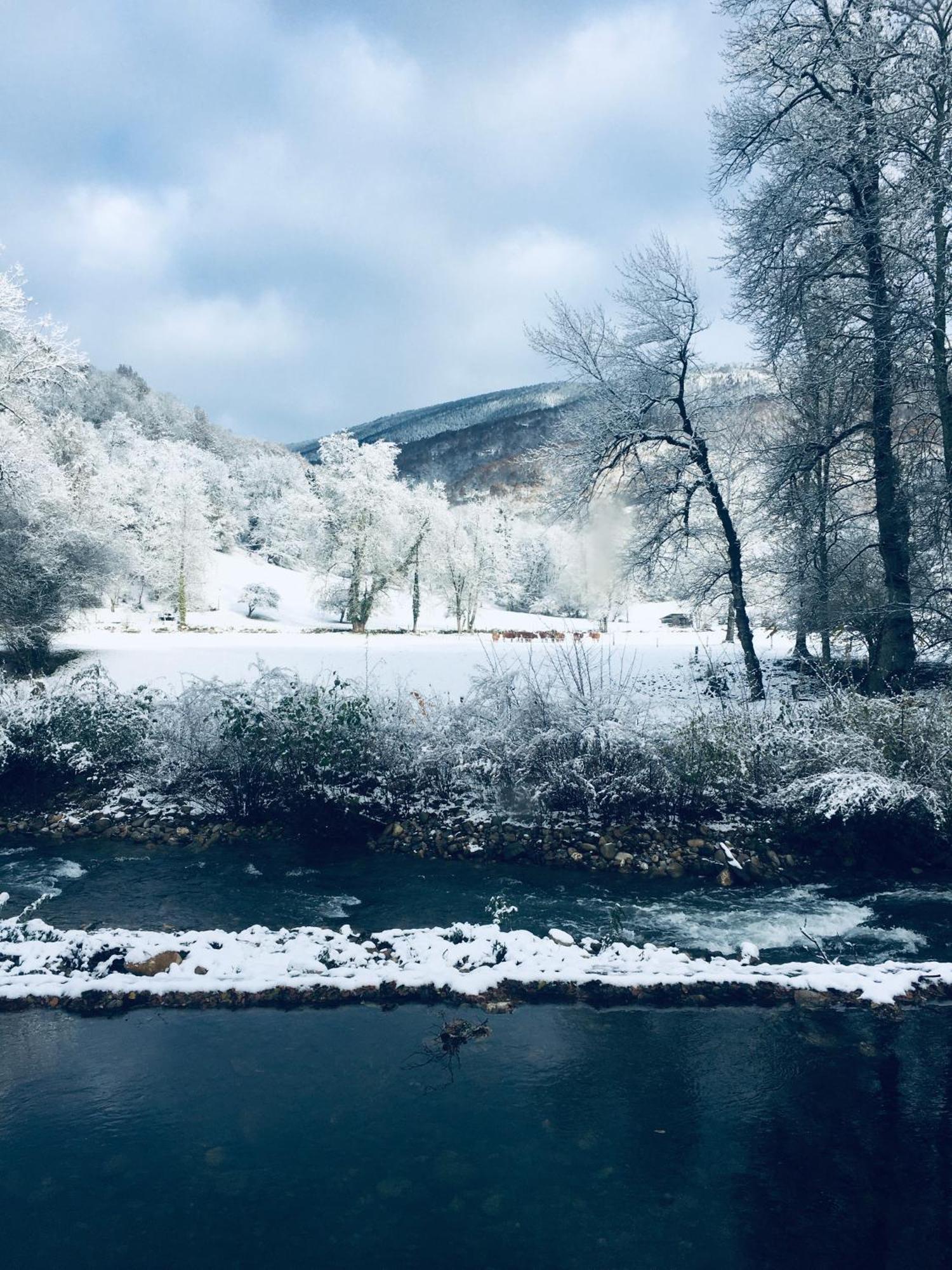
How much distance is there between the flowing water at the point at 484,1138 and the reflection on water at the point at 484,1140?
0.04 feet

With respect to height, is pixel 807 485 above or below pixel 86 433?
below

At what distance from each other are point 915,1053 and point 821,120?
13.2 meters

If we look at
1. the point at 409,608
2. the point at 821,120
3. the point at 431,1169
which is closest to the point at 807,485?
the point at 821,120

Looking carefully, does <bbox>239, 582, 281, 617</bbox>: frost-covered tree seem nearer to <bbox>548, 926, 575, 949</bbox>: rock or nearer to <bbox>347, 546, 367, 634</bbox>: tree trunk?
<bbox>347, 546, 367, 634</bbox>: tree trunk

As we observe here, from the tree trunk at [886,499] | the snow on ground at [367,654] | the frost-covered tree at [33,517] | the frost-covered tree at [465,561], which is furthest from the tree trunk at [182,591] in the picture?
the tree trunk at [886,499]

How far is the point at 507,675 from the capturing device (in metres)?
11.7

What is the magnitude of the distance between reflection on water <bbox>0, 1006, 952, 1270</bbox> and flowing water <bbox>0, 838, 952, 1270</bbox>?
0.04ft

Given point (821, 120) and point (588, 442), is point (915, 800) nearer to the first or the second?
point (588, 442)

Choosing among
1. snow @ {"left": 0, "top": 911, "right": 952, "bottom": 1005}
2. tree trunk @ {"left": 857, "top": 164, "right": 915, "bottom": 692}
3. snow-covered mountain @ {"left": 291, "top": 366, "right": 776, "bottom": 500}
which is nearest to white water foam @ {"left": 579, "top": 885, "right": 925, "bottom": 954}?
snow @ {"left": 0, "top": 911, "right": 952, "bottom": 1005}

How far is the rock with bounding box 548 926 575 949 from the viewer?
263 inches

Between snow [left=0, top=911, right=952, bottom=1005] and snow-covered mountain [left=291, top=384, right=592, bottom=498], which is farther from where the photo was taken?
snow-covered mountain [left=291, top=384, right=592, bottom=498]

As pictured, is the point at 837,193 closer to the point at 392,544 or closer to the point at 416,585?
the point at 392,544

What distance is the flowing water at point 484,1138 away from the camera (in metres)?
3.64

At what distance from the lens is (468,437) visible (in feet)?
467
